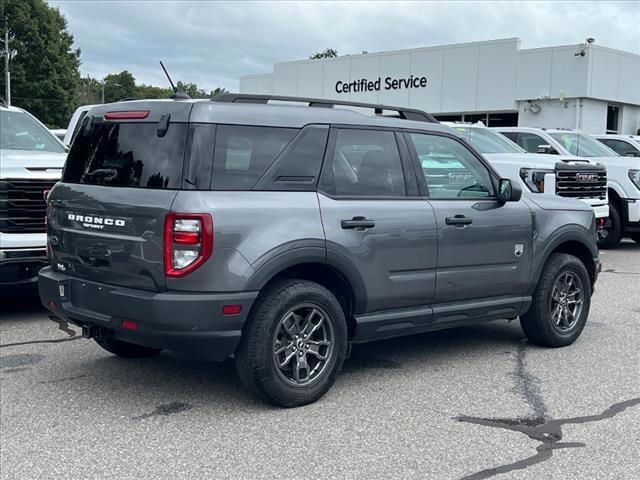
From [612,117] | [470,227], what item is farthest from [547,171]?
[612,117]

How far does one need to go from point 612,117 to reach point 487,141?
61.2 ft

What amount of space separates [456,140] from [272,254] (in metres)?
2.15

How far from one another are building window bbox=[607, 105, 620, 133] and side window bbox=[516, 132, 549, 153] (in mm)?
16162

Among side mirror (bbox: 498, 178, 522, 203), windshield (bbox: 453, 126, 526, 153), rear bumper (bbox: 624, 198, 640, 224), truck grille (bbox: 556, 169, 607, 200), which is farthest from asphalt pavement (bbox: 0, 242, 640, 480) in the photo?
rear bumper (bbox: 624, 198, 640, 224)

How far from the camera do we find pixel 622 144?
16750 millimetres

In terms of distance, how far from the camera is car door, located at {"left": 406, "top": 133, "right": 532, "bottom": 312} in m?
5.84

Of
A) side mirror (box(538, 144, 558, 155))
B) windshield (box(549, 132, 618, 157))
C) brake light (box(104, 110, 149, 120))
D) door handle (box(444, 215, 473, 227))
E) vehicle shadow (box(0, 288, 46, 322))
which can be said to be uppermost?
windshield (box(549, 132, 618, 157))

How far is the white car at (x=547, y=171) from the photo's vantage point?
1227cm

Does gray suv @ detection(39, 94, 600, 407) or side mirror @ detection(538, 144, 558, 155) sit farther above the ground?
side mirror @ detection(538, 144, 558, 155)

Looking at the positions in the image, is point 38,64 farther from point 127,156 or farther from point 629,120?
point 127,156

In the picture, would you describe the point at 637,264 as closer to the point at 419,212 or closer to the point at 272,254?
the point at 419,212

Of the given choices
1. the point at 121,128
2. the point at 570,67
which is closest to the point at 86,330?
the point at 121,128

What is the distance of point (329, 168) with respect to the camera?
17.5 ft

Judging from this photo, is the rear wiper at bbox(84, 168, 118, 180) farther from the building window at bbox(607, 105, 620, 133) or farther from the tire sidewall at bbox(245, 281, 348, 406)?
the building window at bbox(607, 105, 620, 133)
